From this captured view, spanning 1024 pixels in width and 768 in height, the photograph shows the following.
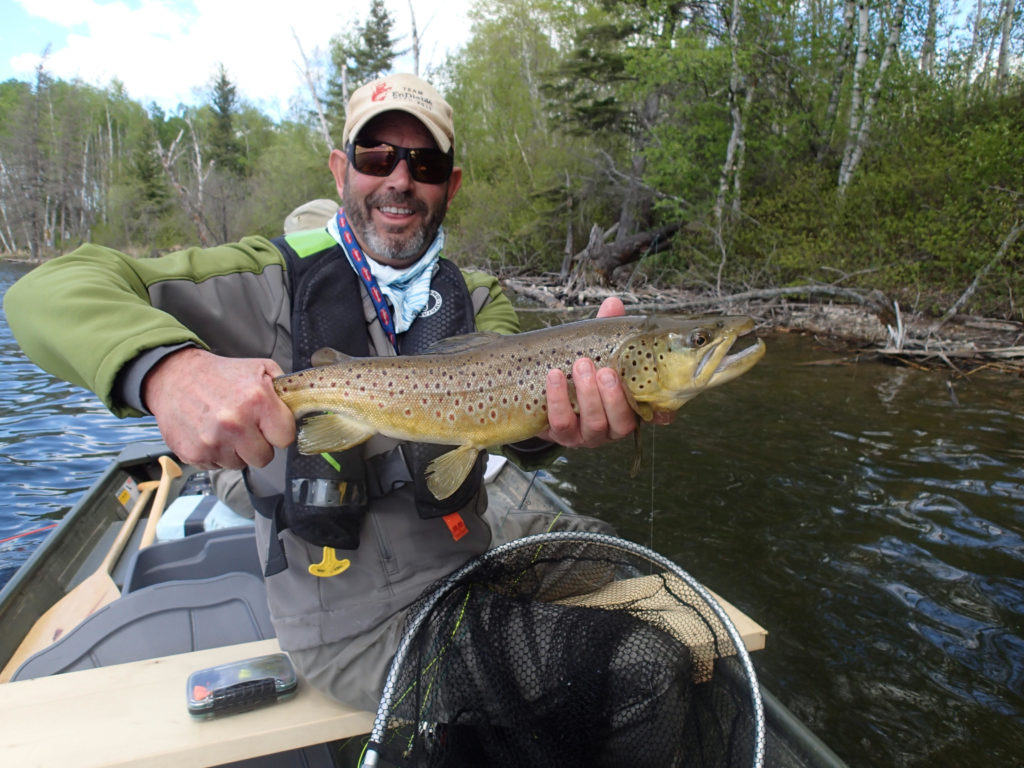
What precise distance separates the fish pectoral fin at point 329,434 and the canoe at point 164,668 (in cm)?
98

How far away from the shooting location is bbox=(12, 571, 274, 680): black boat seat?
9.39 ft

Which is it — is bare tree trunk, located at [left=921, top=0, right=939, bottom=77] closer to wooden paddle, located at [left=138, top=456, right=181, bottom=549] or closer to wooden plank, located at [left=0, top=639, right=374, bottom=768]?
wooden paddle, located at [left=138, top=456, right=181, bottom=549]

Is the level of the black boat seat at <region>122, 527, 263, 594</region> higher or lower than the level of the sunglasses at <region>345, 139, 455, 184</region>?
lower

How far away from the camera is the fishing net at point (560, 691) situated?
204 centimetres

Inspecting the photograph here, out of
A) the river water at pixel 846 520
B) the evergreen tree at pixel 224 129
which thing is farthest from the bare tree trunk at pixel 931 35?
the evergreen tree at pixel 224 129

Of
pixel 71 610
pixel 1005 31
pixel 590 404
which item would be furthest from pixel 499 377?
pixel 1005 31

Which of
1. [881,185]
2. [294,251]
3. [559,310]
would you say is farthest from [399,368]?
[881,185]

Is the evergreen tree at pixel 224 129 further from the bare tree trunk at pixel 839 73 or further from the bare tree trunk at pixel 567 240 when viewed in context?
the bare tree trunk at pixel 839 73

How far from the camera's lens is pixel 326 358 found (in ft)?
7.98

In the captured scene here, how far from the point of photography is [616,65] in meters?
25.9

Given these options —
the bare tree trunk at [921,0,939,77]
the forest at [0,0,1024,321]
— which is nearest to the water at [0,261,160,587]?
the forest at [0,0,1024,321]

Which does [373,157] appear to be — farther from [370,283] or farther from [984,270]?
[984,270]

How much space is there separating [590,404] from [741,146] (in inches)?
900

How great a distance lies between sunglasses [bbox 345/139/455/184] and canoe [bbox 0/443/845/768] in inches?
87.2
